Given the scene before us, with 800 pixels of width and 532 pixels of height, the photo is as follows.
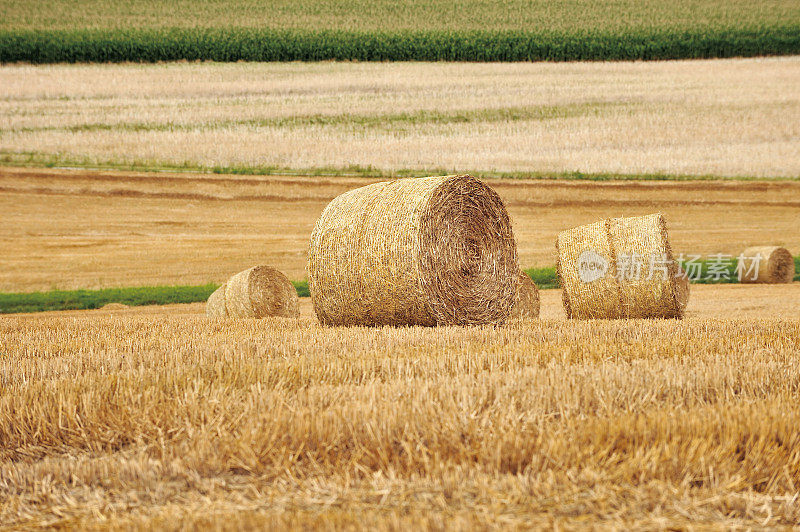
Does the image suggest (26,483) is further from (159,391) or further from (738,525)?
(738,525)

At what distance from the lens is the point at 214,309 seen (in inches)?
540

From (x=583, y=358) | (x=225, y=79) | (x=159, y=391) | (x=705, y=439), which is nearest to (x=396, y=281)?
(x=583, y=358)

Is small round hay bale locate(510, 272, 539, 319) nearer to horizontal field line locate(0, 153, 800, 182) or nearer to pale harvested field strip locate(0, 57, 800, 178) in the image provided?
horizontal field line locate(0, 153, 800, 182)

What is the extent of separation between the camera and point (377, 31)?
134 ft

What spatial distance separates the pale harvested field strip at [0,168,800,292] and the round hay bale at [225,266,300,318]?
5.81m

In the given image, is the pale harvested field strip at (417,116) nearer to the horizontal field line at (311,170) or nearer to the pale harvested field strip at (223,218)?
the horizontal field line at (311,170)

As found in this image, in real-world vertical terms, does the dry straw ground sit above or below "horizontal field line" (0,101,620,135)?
below

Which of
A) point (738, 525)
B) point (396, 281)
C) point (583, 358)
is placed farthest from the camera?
point (396, 281)

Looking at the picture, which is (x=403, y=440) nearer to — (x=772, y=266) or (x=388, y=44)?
(x=772, y=266)

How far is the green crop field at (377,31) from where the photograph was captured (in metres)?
37.6

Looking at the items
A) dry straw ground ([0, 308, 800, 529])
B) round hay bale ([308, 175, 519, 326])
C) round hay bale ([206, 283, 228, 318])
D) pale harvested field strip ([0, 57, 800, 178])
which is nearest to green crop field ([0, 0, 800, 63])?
pale harvested field strip ([0, 57, 800, 178])

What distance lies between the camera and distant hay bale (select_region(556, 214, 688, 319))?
10203 mm

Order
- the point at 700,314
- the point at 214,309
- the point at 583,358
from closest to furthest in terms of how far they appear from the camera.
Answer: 1. the point at 583,358
2. the point at 700,314
3. the point at 214,309

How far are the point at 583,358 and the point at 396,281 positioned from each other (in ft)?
9.82
